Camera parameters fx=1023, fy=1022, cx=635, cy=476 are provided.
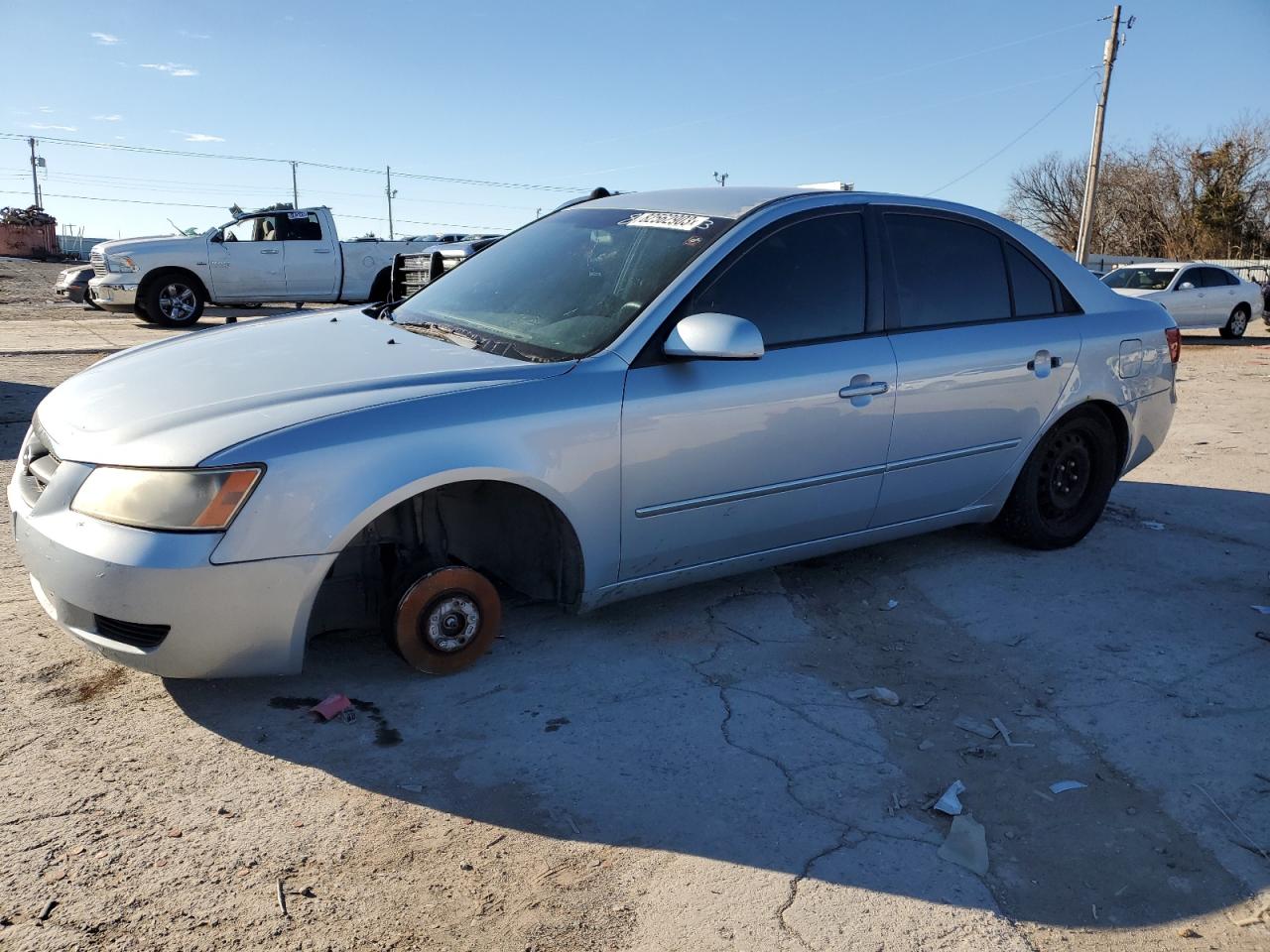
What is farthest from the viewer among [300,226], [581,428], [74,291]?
[74,291]

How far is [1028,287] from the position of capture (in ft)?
15.8

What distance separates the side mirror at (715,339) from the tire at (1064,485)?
207 cm

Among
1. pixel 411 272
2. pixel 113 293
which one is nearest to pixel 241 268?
pixel 113 293

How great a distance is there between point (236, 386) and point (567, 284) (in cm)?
135

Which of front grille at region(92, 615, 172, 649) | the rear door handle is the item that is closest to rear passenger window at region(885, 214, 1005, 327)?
the rear door handle

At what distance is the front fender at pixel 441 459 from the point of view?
114 inches

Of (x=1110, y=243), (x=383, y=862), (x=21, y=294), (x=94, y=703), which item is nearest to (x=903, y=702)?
(x=383, y=862)

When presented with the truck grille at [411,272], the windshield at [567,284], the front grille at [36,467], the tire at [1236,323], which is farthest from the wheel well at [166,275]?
the tire at [1236,323]

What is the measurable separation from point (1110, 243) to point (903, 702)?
187 ft

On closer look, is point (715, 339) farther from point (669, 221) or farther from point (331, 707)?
point (331, 707)

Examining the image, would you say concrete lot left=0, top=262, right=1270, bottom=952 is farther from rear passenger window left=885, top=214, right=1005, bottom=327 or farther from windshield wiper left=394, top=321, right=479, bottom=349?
rear passenger window left=885, top=214, right=1005, bottom=327

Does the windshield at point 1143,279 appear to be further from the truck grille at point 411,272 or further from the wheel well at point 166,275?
the wheel well at point 166,275

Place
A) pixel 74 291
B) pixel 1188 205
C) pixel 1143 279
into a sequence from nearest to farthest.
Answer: pixel 74 291, pixel 1143 279, pixel 1188 205

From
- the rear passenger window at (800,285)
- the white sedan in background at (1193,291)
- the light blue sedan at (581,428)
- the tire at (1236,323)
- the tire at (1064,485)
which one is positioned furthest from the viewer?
the tire at (1236,323)
